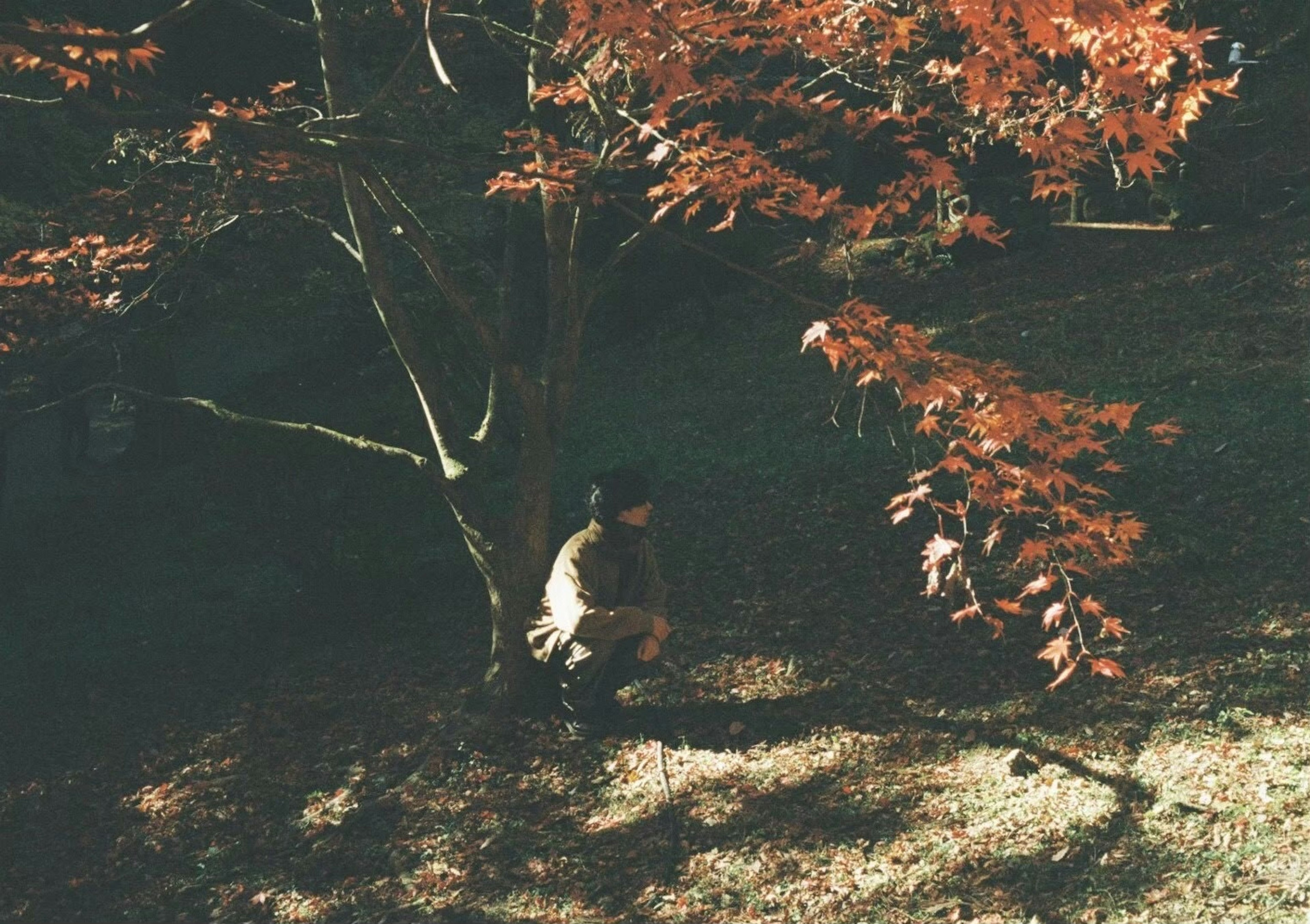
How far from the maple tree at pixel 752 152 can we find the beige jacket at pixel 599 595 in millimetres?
712

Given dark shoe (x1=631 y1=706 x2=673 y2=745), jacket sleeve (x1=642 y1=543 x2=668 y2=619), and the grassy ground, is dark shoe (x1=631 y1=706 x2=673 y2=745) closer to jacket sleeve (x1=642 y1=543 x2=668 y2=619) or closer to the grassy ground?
the grassy ground

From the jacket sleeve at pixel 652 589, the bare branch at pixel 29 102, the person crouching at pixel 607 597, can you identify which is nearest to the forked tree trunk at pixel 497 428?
the person crouching at pixel 607 597

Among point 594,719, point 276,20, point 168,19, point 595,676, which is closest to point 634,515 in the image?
point 595,676

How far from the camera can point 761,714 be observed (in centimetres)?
666

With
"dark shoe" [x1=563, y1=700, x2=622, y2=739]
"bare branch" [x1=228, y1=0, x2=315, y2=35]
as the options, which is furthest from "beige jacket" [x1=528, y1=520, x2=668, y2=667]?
"bare branch" [x1=228, y1=0, x2=315, y2=35]

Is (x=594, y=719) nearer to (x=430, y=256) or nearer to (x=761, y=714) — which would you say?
(x=761, y=714)

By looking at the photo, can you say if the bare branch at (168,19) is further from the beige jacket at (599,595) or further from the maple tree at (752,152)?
the beige jacket at (599,595)

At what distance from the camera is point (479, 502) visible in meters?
6.82

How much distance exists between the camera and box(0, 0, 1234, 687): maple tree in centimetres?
471

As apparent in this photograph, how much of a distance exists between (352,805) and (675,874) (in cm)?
230

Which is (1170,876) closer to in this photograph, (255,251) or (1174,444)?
(1174,444)

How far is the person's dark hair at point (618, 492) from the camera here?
232 inches

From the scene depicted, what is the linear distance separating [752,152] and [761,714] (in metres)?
3.30

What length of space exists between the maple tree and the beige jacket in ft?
2.34
